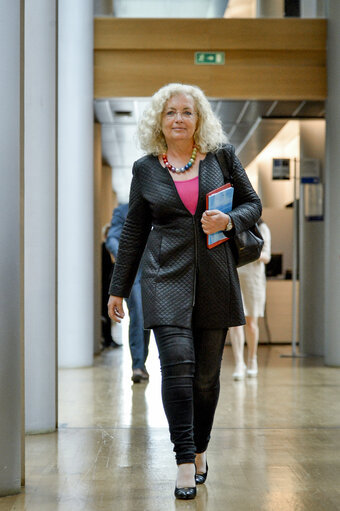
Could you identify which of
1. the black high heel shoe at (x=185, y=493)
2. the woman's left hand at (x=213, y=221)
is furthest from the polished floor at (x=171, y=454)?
the woman's left hand at (x=213, y=221)

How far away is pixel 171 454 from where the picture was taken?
4289 mm

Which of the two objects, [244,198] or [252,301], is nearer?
[244,198]

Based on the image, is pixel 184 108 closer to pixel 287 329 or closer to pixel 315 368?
pixel 315 368

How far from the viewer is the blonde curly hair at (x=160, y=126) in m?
3.61

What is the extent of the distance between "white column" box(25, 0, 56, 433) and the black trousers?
5.02 ft

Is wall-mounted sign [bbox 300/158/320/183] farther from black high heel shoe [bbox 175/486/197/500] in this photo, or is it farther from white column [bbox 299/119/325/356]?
black high heel shoe [bbox 175/486/197/500]

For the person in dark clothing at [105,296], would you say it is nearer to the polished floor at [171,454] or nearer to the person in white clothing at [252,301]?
the person in white clothing at [252,301]

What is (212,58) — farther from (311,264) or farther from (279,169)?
(311,264)

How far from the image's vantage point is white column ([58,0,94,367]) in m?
9.04

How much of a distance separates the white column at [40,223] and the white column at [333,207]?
484cm

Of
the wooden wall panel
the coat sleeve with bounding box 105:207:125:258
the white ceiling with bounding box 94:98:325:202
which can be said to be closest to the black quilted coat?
the coat sleeve with bounding box 105:207:125:258

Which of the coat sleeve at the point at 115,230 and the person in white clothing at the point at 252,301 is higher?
the coat sleeve at the point at 115,230

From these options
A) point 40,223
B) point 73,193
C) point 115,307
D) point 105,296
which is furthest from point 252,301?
point 115,307

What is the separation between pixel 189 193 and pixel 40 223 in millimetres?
1654
